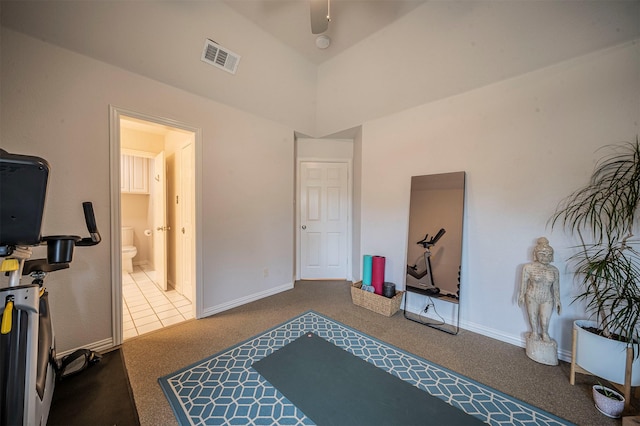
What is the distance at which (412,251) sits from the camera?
9.22ft

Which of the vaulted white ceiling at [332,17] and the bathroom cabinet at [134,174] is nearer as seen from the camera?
the vaulted white ceiling at [332,17]

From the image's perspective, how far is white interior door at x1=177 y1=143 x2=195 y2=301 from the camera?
9.07 ft

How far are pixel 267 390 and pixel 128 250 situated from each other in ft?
12.4

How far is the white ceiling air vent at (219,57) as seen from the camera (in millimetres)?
2299

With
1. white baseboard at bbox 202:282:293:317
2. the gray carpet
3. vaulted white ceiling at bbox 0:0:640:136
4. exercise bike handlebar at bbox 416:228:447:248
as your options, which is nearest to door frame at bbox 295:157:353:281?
white baseboard at bbox 202:282:293:317

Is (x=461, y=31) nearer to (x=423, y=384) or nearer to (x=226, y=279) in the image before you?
(x=423, y=384)

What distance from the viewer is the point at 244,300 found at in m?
3.05

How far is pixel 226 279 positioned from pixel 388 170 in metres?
2.47

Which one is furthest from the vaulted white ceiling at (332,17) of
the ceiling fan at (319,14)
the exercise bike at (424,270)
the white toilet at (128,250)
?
the white toilet at (128,250)

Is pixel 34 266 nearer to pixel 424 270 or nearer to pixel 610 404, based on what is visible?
pixel 424 270

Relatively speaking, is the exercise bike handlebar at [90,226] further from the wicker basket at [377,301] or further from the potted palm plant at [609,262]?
the potted palm plant at [609,262]

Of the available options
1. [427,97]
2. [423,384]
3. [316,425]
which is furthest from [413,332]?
[427,97]

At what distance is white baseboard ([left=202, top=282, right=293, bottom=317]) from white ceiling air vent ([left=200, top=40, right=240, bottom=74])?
2.67 metres

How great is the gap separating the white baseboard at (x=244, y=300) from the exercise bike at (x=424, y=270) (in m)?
1.79
